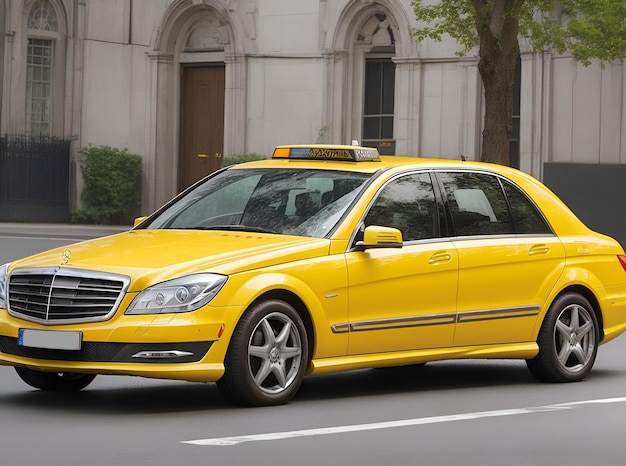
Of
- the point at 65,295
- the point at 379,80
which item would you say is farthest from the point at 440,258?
the point at 379,80

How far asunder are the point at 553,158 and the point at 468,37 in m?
3.95

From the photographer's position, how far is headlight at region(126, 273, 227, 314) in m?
8.70

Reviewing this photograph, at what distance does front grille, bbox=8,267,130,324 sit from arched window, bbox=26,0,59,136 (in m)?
27.1

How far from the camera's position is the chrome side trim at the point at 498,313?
10359 millimetres

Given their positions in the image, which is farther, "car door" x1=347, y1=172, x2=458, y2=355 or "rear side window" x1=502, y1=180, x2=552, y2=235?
"rear side window" x1=502, y1=180, x2=552, y2=235

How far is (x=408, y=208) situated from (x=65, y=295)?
255 cm

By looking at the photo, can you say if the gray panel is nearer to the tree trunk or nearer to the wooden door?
the tree trunk

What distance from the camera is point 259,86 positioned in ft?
113

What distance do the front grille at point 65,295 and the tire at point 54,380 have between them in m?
0.70

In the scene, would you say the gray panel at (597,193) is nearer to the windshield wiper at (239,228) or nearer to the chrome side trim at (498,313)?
the chrome side trim at (498,313)

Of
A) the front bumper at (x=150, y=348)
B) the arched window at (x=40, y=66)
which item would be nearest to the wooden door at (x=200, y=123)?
the arched window at (x=40, y=66)

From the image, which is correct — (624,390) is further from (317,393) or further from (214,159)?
(214,159)

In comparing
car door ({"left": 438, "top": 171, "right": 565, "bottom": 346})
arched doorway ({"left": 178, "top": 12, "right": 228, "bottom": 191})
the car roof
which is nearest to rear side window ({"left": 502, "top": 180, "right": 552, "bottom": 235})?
car door ({"left": 438, "top": 171, "right": 565, "bottom": 346})

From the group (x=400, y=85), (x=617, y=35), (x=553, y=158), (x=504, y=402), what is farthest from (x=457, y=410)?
(x=400, y=85)
